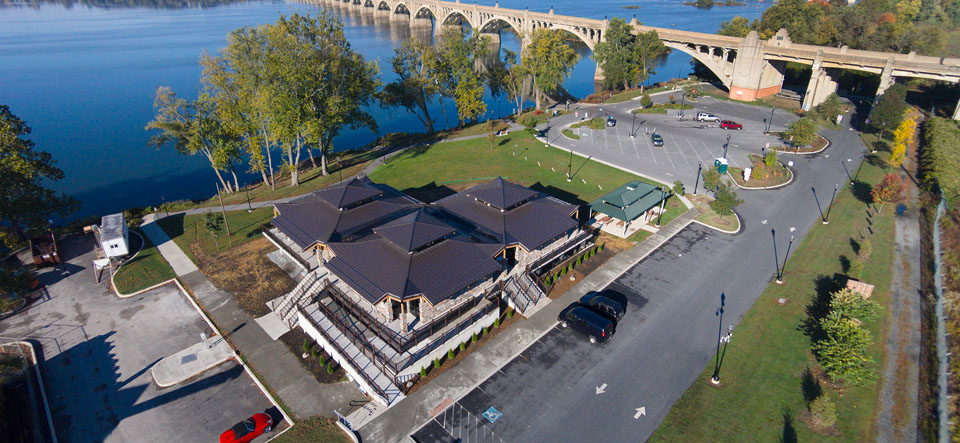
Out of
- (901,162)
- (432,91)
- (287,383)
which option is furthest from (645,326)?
(432,91)

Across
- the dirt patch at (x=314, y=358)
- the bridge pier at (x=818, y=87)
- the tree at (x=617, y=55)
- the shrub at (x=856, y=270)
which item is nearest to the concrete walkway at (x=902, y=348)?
the shrub at (x=856, y=270)

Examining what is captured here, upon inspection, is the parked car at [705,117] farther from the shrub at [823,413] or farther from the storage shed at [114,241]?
the storage shed at [114,241]

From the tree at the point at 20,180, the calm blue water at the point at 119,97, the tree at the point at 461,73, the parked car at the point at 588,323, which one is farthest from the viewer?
the tree at the point at 461,73

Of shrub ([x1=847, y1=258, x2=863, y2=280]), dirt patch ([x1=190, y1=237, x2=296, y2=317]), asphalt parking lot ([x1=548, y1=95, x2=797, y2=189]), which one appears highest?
asphalt parking lot ([x1=548, y1=95, x2=797, y2=189])

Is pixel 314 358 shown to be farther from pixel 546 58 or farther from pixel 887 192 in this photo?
pixel 546 58

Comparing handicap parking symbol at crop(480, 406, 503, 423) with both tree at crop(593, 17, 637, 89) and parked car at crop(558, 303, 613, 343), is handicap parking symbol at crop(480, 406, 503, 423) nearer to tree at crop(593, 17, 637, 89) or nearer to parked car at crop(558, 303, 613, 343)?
parked car at crop(558, 303, 613, 343)

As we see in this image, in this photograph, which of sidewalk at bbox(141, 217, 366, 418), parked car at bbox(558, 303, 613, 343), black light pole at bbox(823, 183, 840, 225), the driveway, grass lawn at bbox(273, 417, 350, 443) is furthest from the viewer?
black light pole at bbox(823, 183, 840, 225)

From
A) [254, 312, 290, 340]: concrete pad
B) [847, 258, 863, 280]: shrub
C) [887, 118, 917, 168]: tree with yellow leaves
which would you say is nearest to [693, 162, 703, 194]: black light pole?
[847, 258, 863, 280]: shrub
